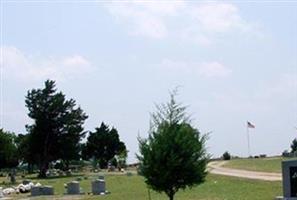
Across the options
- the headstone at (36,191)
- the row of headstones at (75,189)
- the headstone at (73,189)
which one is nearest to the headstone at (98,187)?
the row of headstones at (75,189)

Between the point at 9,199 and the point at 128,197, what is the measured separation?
994 cm

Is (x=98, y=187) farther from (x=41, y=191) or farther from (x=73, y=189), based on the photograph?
(x=41, y=191)

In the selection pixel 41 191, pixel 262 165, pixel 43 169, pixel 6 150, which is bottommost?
pixel 41 191

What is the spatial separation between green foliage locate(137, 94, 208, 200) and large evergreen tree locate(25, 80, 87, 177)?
192 ft

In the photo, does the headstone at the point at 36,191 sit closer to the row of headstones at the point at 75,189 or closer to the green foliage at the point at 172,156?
the row of headstones at the point at 75,189

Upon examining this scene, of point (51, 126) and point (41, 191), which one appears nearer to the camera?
point (41, 191)

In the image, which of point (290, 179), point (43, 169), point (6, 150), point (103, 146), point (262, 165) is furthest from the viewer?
point (103, 146)

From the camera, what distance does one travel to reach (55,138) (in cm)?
8200

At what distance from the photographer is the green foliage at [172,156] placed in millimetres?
23641

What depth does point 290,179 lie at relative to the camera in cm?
2322

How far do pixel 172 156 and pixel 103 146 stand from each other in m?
90.9

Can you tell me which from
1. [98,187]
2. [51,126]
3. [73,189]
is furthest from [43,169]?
[98,187]

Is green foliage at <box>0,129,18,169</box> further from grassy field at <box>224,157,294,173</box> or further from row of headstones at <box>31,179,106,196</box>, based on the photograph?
row of headstones at <box>31,179,106,196</box>

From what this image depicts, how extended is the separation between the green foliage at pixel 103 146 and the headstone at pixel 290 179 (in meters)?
90.8
